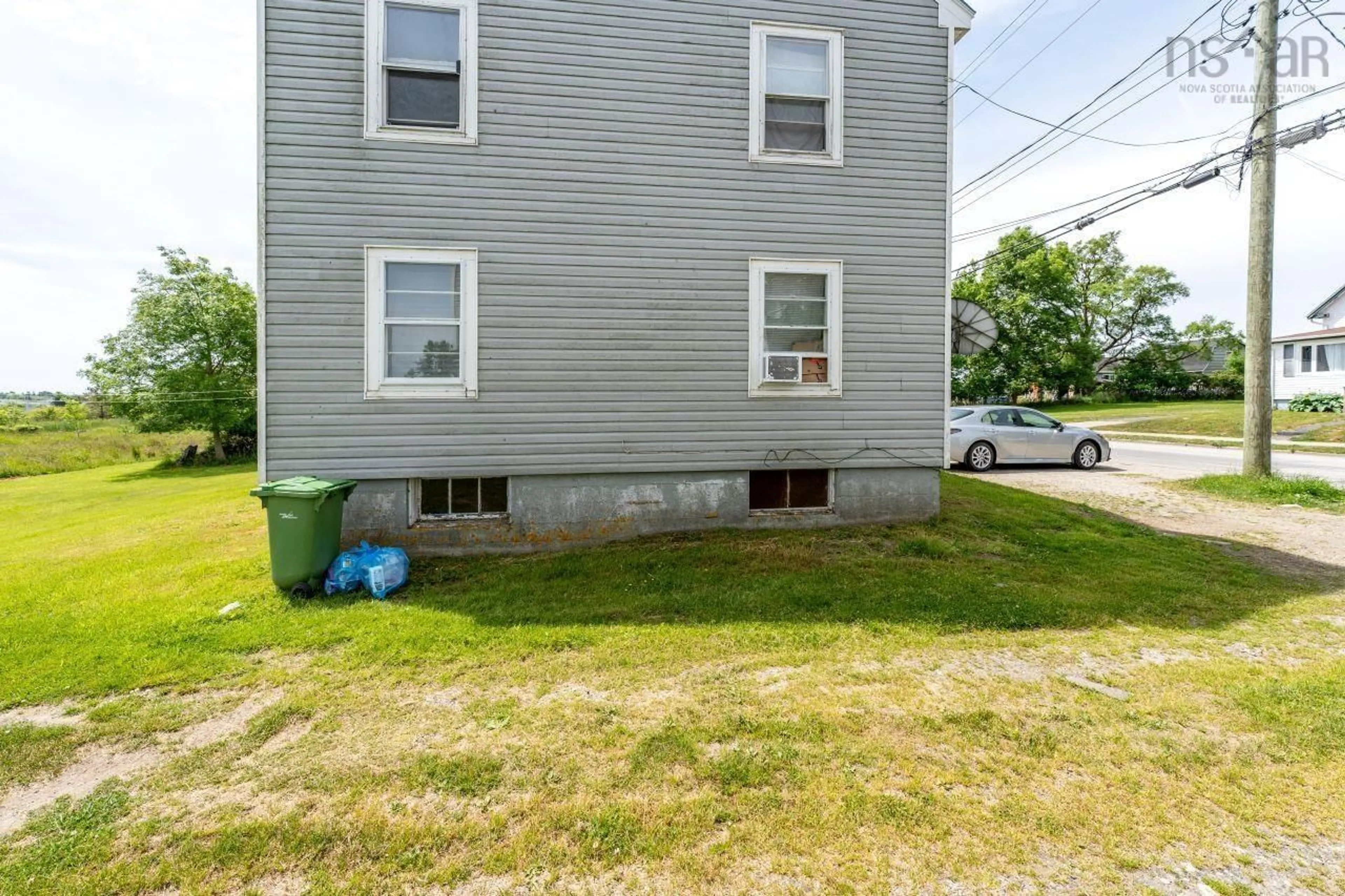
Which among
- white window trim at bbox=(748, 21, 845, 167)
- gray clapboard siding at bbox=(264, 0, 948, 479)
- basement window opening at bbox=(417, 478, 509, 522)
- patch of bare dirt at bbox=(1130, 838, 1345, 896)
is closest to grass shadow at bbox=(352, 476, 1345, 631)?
basement window opening at bbox=(417, 478, 509, 522)

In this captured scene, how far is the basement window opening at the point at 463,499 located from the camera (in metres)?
6.57

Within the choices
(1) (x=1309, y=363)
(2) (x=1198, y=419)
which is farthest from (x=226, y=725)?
(1) (x=1309, y=363)

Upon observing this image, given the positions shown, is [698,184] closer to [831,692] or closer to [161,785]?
[831,692]

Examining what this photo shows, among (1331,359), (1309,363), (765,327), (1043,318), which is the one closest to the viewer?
(765,327)

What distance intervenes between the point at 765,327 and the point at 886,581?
3093mm

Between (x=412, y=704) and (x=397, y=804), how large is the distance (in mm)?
955

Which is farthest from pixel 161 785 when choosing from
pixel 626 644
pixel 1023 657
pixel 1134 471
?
pixel 1134 471

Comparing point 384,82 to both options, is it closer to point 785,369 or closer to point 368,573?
point 368,573

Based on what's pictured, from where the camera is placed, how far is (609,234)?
6.67 metres

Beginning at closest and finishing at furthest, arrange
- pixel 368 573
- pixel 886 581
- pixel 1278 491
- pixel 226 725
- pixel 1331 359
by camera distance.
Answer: pixel 226 725, pixel 368 573, pixel 886 581, pixel 1278 491, pixel 1331 359

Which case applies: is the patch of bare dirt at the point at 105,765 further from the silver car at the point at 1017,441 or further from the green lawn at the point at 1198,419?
the green lawn at the point at 1198,419

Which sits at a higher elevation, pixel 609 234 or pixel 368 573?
pixel 609 234

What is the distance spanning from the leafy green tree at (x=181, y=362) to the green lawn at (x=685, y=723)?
21.2 meters

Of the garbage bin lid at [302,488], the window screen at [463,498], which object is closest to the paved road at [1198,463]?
the window screen at [463,498]
